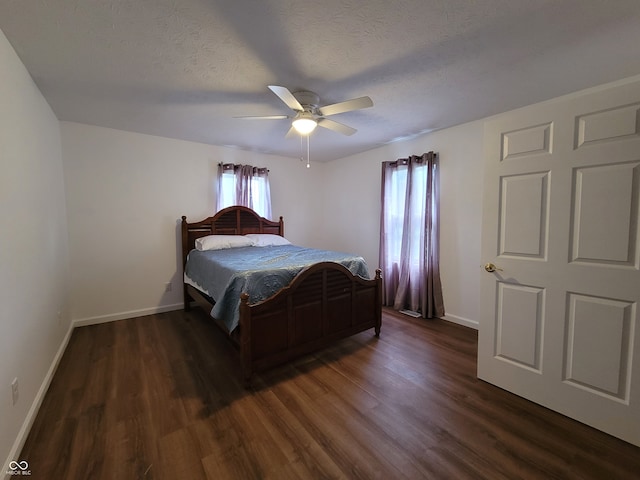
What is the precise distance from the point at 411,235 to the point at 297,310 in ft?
6.84

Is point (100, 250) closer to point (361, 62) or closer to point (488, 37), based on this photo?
point (361, 62)

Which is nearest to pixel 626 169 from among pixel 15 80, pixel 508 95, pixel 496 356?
pixel 508 95

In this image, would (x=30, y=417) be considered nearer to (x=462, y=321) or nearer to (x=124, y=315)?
(x=124, y=315)

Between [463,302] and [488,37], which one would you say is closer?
[488,37]

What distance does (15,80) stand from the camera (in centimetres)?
179

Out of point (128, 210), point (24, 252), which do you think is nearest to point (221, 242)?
point (128, 210)

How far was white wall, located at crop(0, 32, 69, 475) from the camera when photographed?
1.49 m

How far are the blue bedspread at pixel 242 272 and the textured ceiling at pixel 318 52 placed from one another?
1.56m

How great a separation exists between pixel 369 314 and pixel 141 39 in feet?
9.71

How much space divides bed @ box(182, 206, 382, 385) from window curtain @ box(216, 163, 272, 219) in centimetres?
118

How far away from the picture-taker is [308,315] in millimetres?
2457

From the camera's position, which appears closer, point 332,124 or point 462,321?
point 332,124

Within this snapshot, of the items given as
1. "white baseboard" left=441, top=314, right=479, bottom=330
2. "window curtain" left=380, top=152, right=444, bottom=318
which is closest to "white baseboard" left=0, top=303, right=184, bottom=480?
"window curtain" left=380, top=152, right=444, bottom=318

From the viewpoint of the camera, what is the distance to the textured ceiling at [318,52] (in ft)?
4.80
